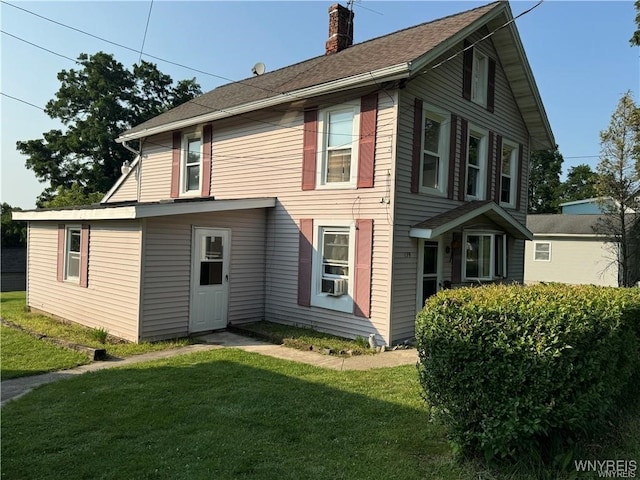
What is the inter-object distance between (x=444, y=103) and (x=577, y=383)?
25.4ft

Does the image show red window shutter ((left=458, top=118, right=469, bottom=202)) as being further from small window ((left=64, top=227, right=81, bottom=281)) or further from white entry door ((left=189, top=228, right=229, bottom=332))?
small window ((left=64, top=227, right=81, bottom=281))

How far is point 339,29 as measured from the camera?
1315 cm

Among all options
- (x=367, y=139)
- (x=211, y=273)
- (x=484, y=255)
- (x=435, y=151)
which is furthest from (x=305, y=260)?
(x=484, y=255)

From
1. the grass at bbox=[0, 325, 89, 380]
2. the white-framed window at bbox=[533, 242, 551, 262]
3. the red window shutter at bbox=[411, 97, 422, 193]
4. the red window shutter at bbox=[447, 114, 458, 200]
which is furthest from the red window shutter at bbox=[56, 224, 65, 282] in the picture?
the white-framed window at bbox=[533, 242, 551, 262]

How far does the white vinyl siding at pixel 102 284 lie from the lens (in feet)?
28.2

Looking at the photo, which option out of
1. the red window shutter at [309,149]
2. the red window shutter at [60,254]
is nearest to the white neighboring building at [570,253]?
the red window shutter at [309,149]

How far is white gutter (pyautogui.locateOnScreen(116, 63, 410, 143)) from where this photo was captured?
26.0ft

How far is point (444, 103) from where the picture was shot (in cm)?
976

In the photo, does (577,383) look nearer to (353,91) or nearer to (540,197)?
(353,91)

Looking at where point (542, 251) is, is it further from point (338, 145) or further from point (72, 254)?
point (72, 254)

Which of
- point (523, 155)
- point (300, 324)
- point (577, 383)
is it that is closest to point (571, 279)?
point (523, 155)

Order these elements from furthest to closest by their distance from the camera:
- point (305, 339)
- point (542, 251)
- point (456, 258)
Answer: point (542, 251), point (456, 258), point (305, 339)

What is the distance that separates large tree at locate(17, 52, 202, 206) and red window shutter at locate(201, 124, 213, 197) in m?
24.8

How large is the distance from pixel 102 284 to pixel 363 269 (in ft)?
19.0
